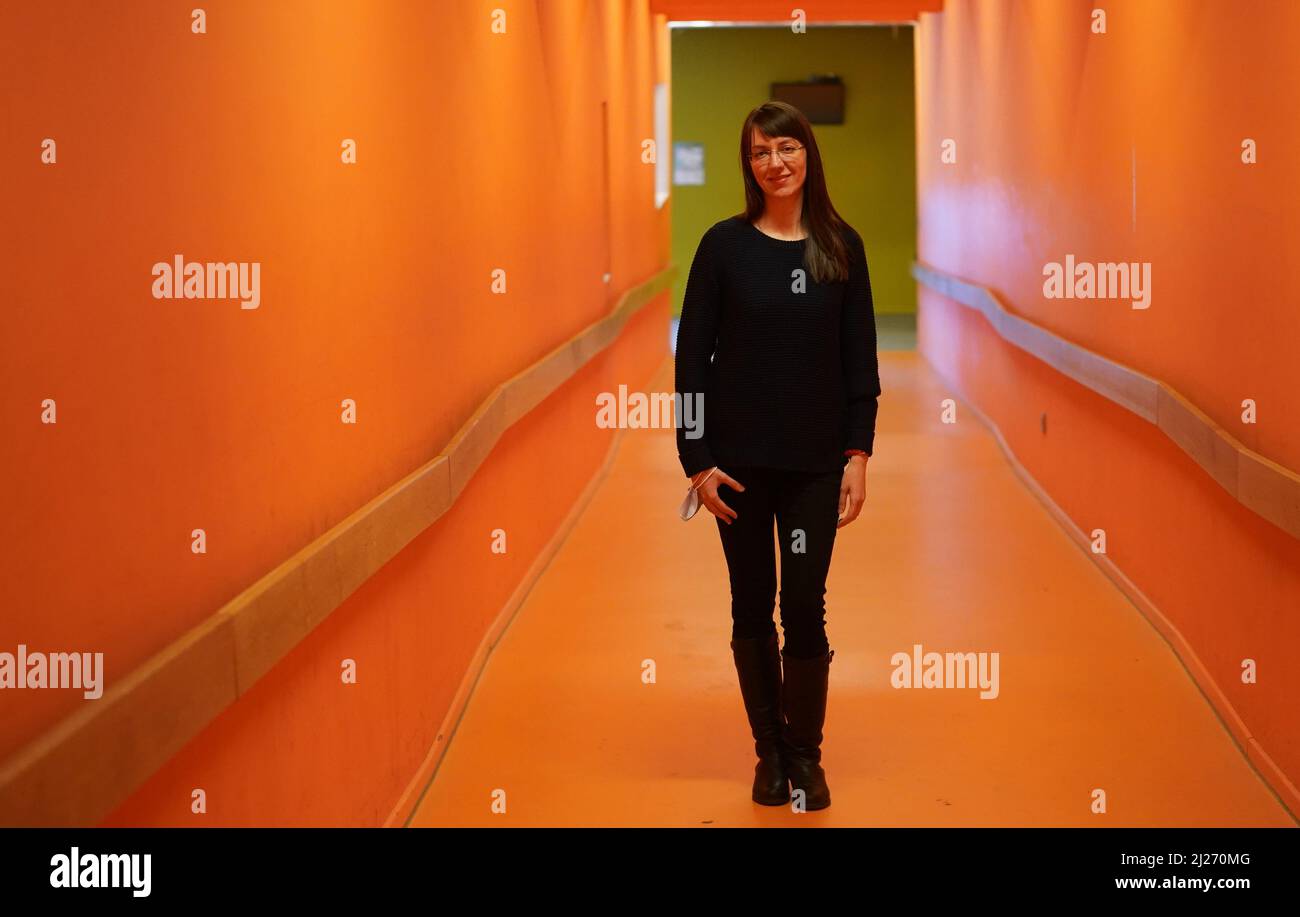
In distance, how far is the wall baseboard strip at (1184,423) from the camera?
3.44 metres

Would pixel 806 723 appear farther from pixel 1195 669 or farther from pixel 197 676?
pixel 197 676

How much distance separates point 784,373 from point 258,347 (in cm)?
122

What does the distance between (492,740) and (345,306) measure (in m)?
1.39

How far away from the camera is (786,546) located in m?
3.37

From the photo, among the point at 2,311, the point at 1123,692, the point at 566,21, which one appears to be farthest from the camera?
the point at 566,21

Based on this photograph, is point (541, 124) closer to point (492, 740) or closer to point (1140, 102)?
point (1140, 102)

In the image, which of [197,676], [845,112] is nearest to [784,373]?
[197,676]

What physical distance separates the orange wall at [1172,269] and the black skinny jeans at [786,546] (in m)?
1.08

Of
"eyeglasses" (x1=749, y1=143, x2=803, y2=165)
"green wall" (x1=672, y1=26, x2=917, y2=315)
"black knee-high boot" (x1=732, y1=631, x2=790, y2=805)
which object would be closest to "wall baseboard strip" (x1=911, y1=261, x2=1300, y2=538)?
"black knee-high boot" (x1=732, y1=631, x2=790, y2=805)

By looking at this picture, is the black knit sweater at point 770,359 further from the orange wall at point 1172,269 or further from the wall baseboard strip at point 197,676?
the orange wall at point 1172,269

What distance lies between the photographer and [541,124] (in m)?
5.87

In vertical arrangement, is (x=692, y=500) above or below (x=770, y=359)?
below

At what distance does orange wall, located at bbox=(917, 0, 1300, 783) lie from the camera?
12.1 feet
